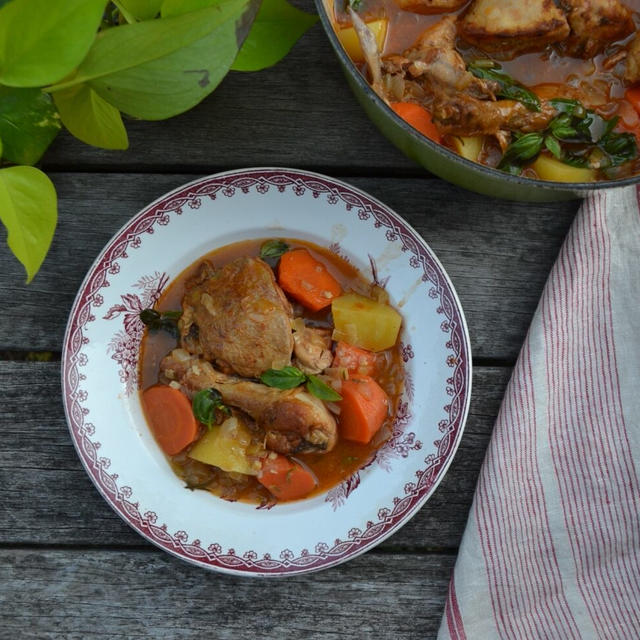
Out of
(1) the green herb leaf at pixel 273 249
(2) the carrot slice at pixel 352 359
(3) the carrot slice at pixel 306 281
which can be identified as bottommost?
(2) the carrot slice at pixel 352 359

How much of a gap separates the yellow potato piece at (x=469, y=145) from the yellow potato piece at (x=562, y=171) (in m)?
0.13

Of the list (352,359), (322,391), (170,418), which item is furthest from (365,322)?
(170,418)

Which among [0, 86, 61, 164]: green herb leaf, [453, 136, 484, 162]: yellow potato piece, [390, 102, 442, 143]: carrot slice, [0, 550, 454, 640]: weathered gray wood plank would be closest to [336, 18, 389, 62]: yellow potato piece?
[390, 102, 442, 143]: carrot slice

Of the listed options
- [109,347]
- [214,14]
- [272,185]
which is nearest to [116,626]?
[109,347]

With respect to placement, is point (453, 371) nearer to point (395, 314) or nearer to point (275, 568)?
point (395, 314)

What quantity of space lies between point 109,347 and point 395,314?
706 millimetres

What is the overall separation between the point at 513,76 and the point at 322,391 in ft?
2.66

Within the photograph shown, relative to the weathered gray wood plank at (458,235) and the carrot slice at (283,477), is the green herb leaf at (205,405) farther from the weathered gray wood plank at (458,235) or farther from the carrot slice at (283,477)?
the weathered gray wood plank at (458,235)

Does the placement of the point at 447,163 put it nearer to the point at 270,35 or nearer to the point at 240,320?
the point at 270,35

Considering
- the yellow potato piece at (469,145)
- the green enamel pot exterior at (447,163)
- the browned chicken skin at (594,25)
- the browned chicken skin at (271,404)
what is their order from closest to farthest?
the green enamel pot exterior at (447,163) < the browned chicken skin at (594,25) < the yellow potato piece at (469,145) < the browned chicken skin at (271,404)

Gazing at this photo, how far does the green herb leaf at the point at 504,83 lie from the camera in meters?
1.50

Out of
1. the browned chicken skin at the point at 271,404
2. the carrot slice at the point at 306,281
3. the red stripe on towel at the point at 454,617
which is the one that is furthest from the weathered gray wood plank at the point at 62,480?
the carrot slice at the point at 306,281

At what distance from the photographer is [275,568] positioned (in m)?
1.76

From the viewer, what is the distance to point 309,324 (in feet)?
6.08
